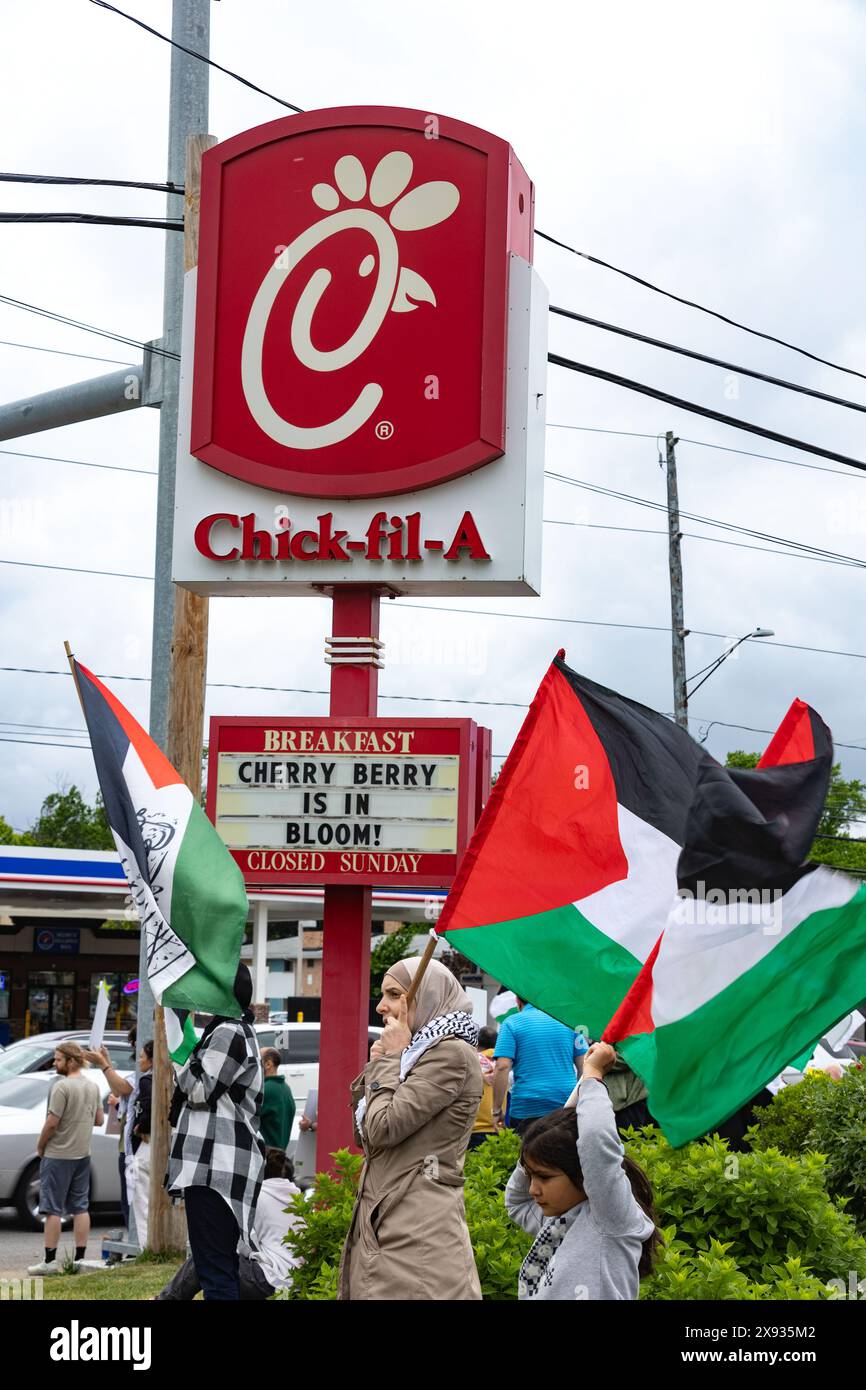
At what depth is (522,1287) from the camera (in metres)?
4.75

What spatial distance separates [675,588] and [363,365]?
22.7 meters

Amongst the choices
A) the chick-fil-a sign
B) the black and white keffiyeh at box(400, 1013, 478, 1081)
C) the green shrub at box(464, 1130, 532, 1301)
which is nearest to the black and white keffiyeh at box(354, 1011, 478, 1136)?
the black and white keffiyeh at box(400, 1013, 478, 1081)

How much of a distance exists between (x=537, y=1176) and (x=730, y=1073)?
2.91 feet

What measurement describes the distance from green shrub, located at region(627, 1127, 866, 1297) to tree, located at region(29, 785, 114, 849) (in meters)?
81.1

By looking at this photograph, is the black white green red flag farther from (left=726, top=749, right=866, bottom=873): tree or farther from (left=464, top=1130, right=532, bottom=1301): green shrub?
(left=726, top=749, right=866, bottom=873): tree

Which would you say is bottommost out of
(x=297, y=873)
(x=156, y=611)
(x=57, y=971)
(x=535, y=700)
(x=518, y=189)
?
(x=57, y=971)

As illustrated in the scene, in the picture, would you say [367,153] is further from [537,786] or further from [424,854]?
[537,786]

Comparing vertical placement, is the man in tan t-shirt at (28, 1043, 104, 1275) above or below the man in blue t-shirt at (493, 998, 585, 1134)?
below

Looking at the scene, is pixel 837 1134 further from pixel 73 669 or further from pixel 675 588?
pixel 675 588

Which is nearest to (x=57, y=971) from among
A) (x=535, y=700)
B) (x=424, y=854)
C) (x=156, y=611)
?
(x=156, y=611)

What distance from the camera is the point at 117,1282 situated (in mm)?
10281

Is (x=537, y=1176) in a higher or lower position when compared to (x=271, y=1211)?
higher

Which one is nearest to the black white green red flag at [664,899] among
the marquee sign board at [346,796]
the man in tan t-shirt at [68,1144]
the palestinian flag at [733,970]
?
the palestinian flag at [733,970]

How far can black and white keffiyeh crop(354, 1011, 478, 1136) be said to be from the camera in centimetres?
543
